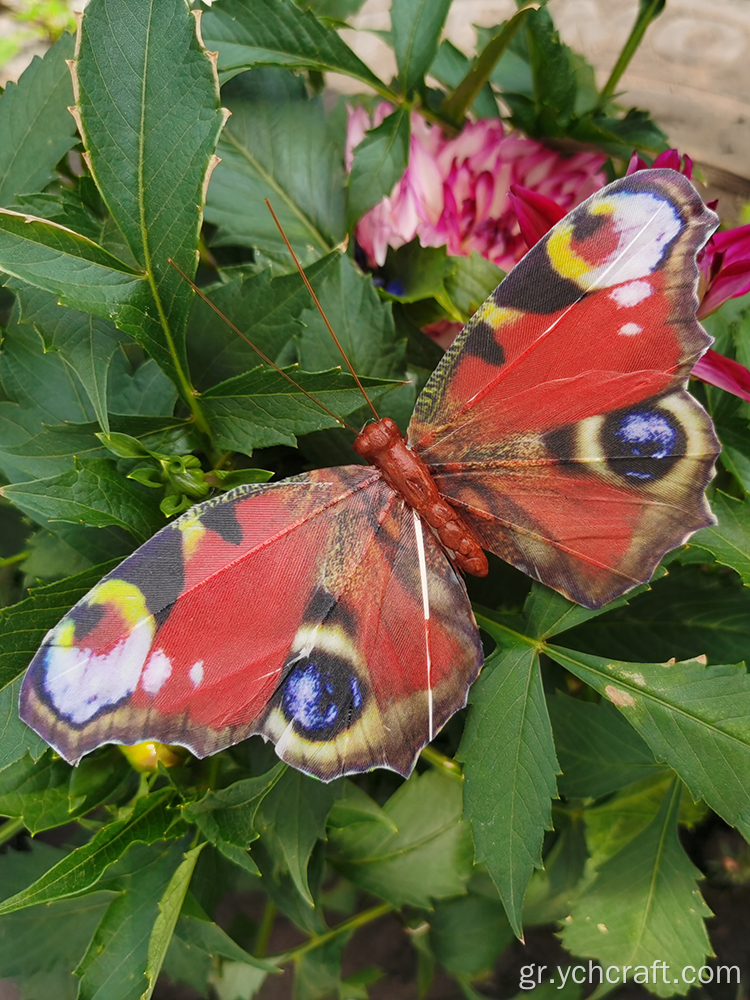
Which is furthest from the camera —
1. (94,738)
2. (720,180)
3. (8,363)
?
(720,180)

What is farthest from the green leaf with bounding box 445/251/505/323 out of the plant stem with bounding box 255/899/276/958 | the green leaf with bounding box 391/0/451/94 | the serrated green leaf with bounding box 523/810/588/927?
the plant stem with bounding box 255/899/276/958

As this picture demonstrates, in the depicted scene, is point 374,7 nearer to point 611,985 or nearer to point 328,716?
point 328,716

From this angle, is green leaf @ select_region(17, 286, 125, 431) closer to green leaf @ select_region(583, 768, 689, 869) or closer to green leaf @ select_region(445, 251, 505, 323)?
green leaf @ select_region(445, 251, 505, 323)

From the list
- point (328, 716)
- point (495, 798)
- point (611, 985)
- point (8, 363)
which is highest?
point (8, 363)

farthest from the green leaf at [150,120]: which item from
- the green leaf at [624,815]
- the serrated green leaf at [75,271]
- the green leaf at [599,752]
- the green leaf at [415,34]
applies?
the green leaf at [624,815]

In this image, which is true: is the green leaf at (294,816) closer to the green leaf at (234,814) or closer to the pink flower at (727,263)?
the green leaf at (234,814)

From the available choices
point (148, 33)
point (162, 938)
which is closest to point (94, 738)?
point (162, 938)

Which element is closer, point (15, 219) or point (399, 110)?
point (15, 219)
